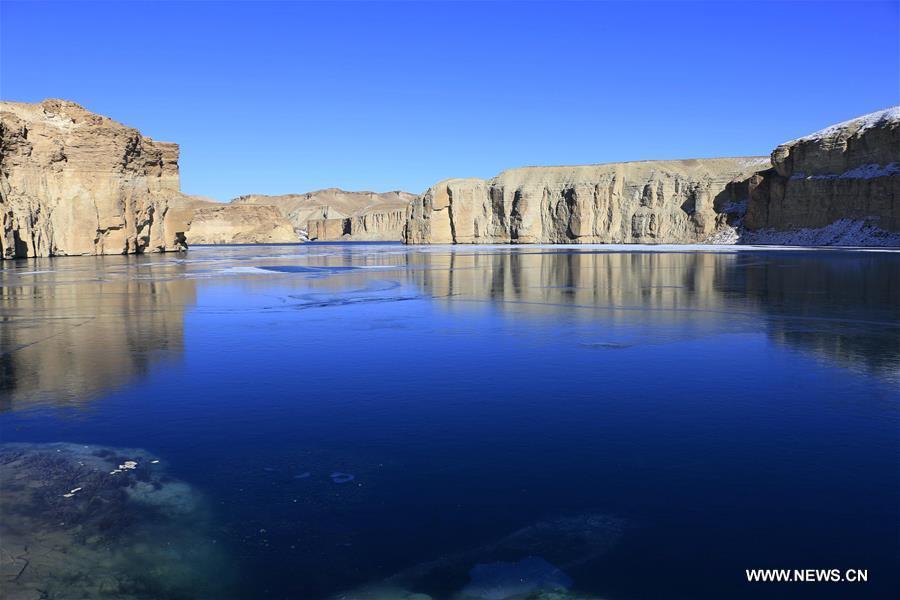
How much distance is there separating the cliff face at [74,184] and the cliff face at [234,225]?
95.4 meters

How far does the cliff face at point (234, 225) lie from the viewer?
527ft

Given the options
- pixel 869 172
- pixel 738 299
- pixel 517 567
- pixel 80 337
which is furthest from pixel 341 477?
pixel 869 172

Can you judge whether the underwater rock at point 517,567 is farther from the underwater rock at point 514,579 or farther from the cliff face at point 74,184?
the cliff face at point 74,184

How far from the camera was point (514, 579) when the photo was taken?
4.21m

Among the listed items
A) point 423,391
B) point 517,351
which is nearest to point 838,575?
point 423,391

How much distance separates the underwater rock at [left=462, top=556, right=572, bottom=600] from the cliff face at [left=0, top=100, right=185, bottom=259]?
5289 centimetres

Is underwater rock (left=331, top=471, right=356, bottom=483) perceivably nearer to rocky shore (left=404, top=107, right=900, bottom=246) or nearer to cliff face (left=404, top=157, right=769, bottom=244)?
rocky shore (left=404, top=107, right=900, bottom=246)

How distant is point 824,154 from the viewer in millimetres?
73062

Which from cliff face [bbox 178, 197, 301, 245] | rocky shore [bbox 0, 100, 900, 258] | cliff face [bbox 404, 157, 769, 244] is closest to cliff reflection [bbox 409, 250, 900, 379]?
rocky shore [bbox 0, 100, 900, 258]

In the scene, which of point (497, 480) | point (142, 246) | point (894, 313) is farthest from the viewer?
point (142, 246)

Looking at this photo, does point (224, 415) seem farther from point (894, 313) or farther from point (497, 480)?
point (894, 313)

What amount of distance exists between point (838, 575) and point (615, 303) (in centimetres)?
1424

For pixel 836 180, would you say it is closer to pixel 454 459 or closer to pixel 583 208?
pixel 583 208

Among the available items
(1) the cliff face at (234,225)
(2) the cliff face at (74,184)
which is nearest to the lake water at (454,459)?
(2) the cliff face at (74,184)
